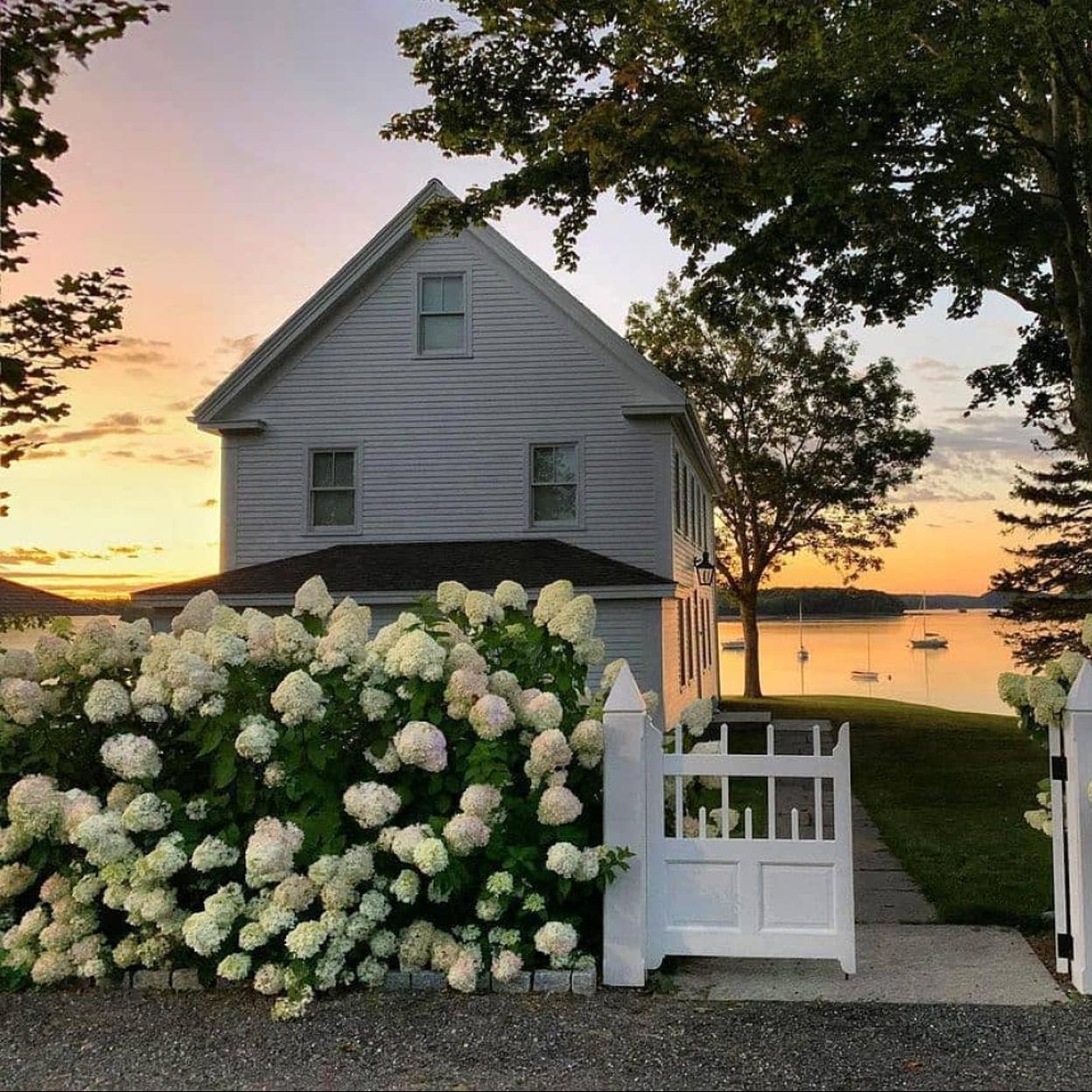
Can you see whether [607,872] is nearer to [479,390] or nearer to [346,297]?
[479,390]

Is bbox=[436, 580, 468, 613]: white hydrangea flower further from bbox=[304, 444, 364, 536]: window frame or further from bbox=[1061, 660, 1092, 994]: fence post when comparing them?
bbox=[304, 444, 364, 536]: window frame

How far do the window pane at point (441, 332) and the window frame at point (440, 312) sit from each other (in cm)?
4

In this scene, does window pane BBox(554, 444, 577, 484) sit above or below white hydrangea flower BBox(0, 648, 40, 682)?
above

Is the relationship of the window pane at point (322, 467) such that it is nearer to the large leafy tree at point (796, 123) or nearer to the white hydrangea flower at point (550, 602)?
the large leafy tree at point (796, 123)

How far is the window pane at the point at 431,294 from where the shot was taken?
16.6 meters

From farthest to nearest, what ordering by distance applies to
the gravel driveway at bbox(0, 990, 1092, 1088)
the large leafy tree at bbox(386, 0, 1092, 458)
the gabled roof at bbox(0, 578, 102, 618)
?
1. the large leafy tree at bbox(386, 0, 1092, 458)
2. the gabled roof at bbox(0, 578, 102, 618)
3. the gravel driveway at bbox(0, 990, 1092, 1088)

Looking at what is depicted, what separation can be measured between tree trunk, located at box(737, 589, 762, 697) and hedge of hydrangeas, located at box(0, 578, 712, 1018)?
24.0 meters

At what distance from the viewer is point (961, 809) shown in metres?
10.7

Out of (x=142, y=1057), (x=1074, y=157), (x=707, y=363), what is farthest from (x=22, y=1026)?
(x=707, y=363)

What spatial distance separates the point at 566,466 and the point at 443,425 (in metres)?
2.10

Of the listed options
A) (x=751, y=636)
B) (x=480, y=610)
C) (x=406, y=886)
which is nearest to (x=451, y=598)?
(x=480, y=610)

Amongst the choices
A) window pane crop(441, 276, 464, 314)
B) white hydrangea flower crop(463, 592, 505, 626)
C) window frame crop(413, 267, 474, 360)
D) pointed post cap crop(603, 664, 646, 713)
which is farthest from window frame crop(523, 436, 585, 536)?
pointed post cap crop(603, 664, 646, 713)

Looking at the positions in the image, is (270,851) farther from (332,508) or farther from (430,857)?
(332,508)

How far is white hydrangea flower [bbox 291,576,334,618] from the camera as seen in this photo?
18.7ft
